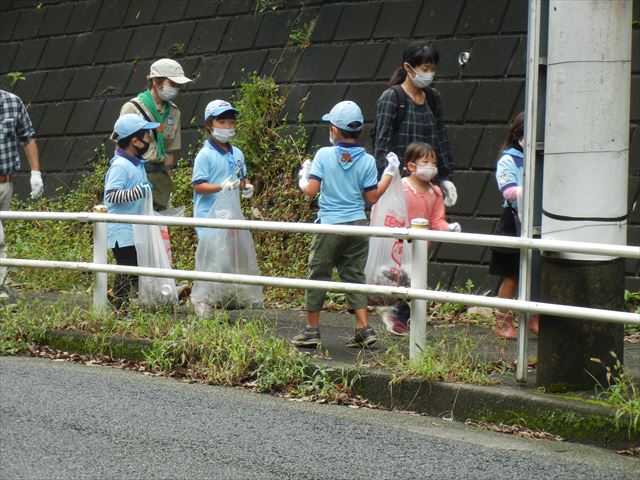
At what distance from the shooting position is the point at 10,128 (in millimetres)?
10461

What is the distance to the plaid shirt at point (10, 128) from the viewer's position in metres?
10.4

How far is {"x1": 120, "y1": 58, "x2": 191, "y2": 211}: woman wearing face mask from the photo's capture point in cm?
963

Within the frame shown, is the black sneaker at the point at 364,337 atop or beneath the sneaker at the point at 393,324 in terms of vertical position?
beneath

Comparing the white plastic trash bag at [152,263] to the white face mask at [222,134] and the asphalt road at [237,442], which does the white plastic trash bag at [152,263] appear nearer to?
the white face mask at [222,134]

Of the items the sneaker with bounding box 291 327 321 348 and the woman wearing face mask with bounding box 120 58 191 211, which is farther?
the woman wearing face mask with bounding box 120 58 191 211

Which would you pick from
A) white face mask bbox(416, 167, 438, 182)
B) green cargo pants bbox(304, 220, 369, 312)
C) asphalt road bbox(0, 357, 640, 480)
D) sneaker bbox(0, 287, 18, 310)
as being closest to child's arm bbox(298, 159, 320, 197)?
green cargo pants bbox(304, 220, 369, 312)

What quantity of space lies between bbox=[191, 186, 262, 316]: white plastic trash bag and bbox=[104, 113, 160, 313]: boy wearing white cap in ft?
1.97

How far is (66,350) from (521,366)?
10.9ft

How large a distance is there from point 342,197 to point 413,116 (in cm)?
102

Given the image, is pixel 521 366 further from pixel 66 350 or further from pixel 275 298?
pixel 275 298

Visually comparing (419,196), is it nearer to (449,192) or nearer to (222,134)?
(449,192)

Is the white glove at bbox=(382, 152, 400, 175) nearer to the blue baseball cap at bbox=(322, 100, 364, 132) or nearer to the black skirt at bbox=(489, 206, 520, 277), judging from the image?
the blue baseball cap at bbox=(322, 100, 364, 132)

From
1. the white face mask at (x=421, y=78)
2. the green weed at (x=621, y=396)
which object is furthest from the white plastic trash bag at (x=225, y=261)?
the green weed at (x=621, y=396)

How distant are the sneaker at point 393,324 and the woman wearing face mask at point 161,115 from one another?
254cm
